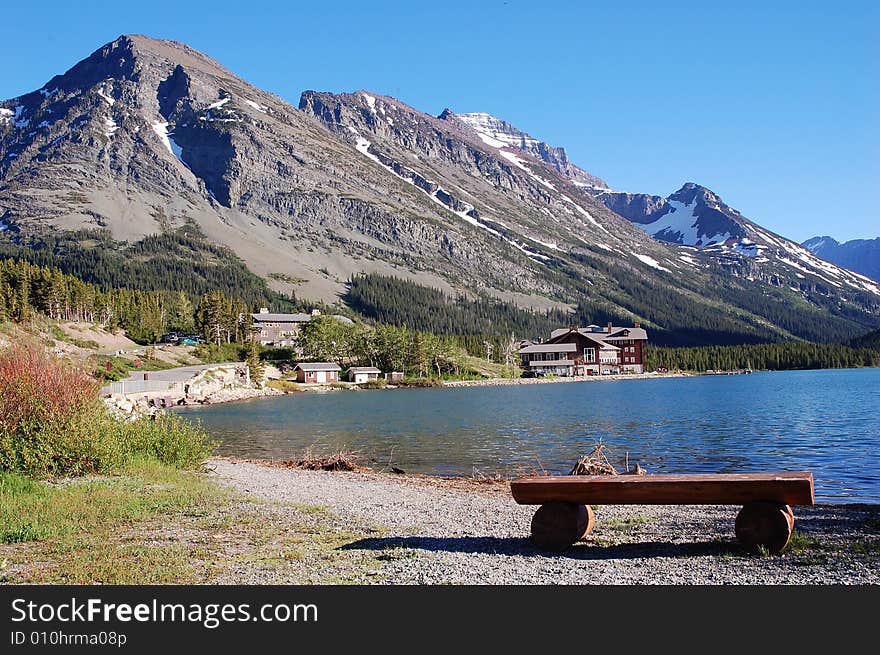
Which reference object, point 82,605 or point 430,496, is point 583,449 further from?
point 82,605

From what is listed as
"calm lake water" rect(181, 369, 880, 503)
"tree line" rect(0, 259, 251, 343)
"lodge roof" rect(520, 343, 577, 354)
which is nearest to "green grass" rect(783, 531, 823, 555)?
"calm lake water" rect(181, 369, 880, 503)

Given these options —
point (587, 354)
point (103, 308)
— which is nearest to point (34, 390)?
point (103, 308)

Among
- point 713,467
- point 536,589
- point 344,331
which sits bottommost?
point 713,467

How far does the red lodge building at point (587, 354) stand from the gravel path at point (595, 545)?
134m

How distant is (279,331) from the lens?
163875mm

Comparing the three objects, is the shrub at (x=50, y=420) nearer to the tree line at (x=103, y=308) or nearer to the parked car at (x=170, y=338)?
the tree line at (x=103, y=308)

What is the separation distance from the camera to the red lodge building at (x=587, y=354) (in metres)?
152

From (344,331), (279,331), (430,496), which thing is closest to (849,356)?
(344,331)

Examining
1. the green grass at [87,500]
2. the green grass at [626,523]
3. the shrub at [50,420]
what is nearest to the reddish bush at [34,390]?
the shrub at [50,420]

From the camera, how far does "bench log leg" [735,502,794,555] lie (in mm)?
9391

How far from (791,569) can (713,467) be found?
721 inches

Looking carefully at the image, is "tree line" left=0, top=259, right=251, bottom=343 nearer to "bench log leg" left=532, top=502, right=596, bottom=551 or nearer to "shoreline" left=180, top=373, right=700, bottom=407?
"shoreline" left=180, top=373, right=700, bottom=407

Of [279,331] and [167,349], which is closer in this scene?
[167,349]

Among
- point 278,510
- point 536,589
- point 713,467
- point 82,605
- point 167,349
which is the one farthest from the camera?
point 167,349
